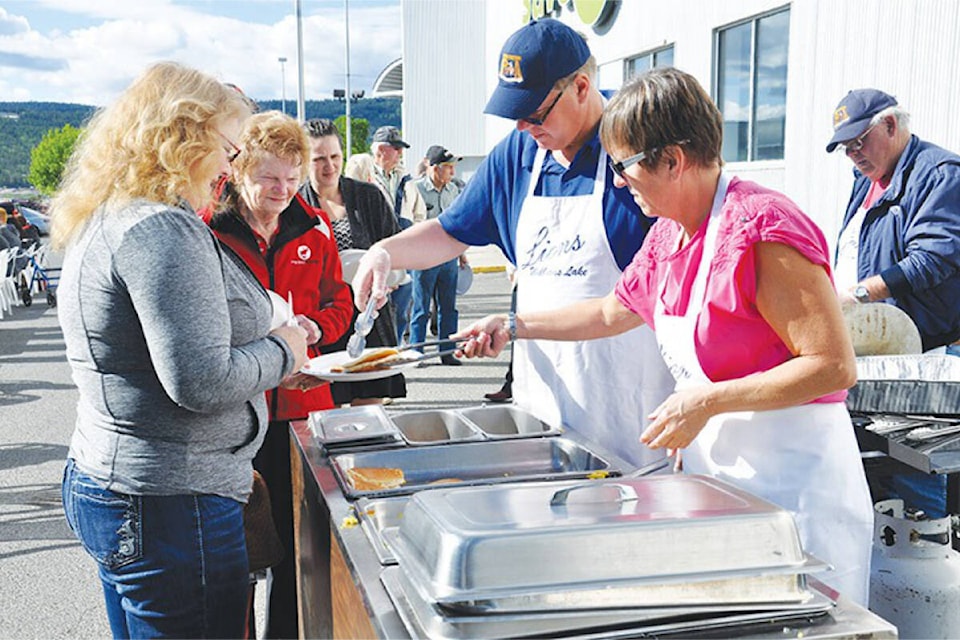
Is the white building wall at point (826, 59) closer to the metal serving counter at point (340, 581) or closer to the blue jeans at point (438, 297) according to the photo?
the blue jeans at point (438, 297)

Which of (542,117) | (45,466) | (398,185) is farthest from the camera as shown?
(398,185)

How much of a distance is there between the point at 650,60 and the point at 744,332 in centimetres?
862

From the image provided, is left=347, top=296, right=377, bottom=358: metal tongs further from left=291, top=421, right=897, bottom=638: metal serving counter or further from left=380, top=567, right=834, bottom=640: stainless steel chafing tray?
left=380, top=567, right=834, bottom=640: stainless steel chafing tray

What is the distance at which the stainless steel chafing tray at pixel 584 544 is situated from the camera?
105cm

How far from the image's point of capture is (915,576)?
80.4 inches

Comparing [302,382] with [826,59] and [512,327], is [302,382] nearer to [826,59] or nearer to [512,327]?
[512,327]

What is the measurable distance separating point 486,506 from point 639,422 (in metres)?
1.05

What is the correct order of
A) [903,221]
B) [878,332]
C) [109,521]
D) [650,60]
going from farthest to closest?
1. [650,60]
2. [903,221]
3. [878,332]
4. [109,521]

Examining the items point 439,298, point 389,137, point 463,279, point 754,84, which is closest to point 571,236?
point 439,298

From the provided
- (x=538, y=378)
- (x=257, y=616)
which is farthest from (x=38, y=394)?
(x=538, y=378)

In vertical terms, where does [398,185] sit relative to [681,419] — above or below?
above

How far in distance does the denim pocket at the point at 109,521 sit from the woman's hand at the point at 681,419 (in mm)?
934

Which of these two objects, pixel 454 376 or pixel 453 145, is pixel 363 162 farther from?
pixel 453 145

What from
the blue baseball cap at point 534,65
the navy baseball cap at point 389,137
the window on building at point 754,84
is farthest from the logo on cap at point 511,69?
the navy baseball cap at point 389,137
